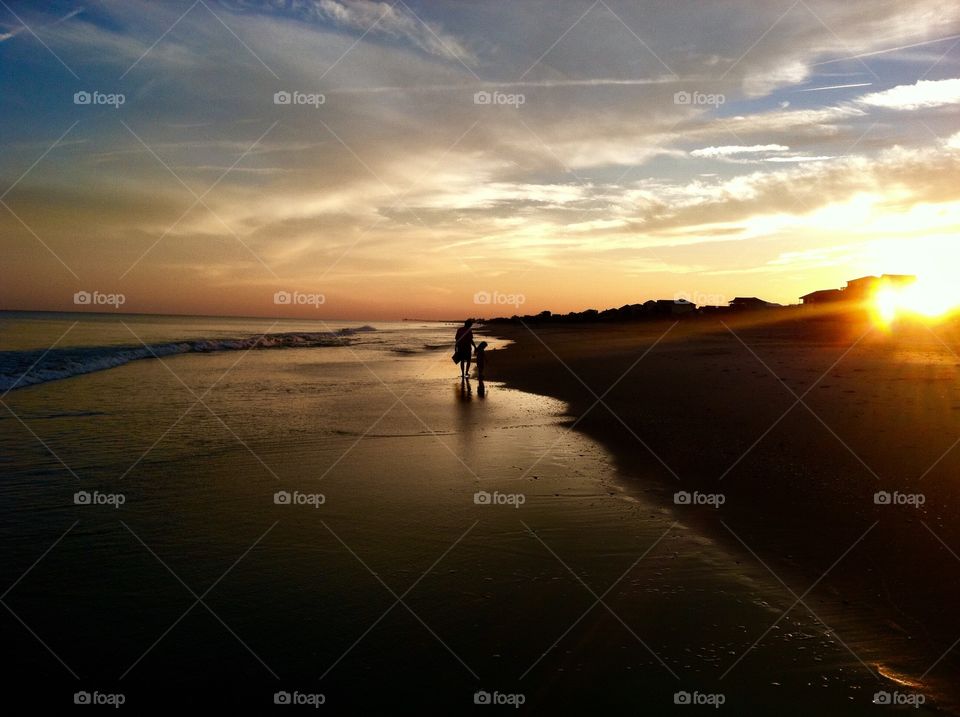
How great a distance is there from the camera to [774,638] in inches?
196

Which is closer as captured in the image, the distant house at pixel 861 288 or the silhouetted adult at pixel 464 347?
the silhouetted adult at pixel 464 347

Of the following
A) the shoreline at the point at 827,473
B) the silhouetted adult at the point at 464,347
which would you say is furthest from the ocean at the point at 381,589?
the silhouetted adult at the point at 464,347

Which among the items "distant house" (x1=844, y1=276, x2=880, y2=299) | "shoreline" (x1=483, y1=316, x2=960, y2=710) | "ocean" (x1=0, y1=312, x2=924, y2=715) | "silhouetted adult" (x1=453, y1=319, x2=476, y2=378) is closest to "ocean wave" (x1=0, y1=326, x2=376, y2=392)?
"ocean" (x1=0, y1=312, x2=924, y2=715)

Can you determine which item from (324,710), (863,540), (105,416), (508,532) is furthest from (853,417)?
(105,416)

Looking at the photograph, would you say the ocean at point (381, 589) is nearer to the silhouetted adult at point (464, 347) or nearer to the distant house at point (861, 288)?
the silhouetted adult at point (464, 347)

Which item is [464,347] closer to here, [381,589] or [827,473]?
[827,473]

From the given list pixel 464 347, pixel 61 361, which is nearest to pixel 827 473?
pixel 464 347

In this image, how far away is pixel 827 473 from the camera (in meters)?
9.47

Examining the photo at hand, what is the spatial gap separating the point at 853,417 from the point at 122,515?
13579 mm

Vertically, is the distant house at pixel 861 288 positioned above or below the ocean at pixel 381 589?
above

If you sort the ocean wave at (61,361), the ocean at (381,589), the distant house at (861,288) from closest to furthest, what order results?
1. the ocean at (381,589)
2. the ocean wave at (61,361)
3. the distant house at (861,288)

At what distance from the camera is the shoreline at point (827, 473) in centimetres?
530

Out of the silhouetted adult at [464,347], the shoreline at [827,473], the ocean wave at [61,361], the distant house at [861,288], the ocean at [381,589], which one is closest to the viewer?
the ocean at [381,589]

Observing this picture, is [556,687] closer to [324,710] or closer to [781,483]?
[324,710]
